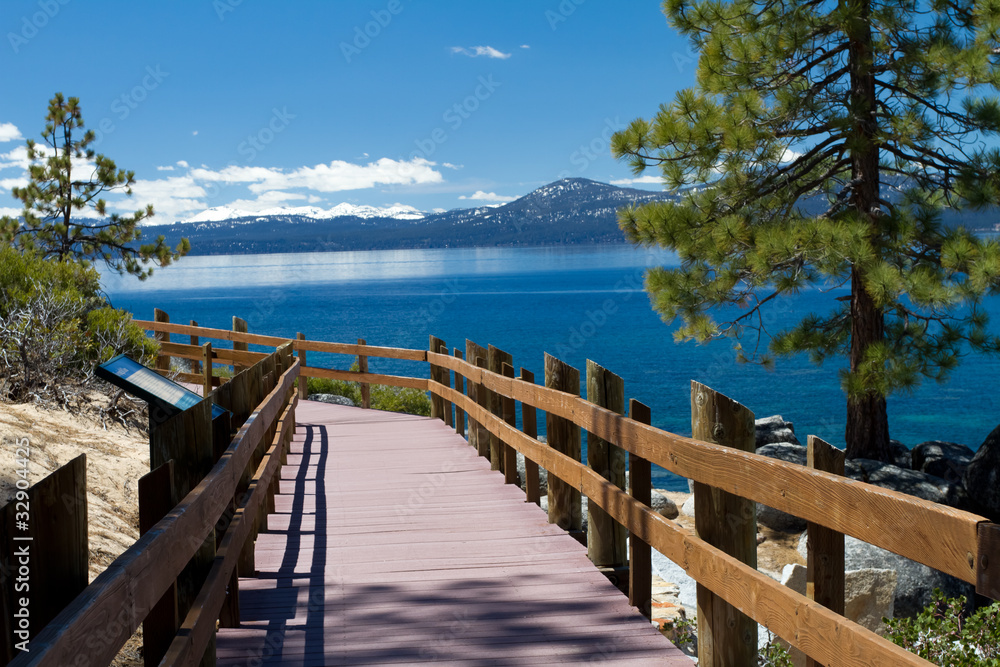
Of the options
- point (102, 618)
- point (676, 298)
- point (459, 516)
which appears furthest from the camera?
point (676, 298)

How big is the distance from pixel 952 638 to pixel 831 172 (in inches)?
405

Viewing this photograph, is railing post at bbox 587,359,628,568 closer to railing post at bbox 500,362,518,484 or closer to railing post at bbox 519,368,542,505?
railing post at bbox 519,368,542,505

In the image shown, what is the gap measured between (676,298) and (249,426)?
32.9 ft

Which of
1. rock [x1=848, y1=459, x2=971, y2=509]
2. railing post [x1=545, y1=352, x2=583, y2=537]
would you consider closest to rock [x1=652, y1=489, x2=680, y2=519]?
rock [x1=848, y1=459, x2=971, y2=509]

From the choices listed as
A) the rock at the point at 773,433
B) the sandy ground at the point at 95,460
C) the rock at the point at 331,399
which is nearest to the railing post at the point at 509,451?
the sandy ground at the point at 95,460

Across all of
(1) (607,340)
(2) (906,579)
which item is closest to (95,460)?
(2) (906,579)

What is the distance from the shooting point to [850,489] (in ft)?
7.26

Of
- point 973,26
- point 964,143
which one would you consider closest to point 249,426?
point 964,143

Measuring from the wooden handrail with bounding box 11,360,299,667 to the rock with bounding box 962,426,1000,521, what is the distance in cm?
956

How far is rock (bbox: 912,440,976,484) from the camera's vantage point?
43.9ft

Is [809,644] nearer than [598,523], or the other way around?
[809,644]

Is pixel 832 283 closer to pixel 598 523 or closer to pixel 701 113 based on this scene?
pixel 701 113

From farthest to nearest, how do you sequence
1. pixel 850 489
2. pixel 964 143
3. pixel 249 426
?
pixel 964 143 → pixel 249 426 → pixel 850 489

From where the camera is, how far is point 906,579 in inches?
329
